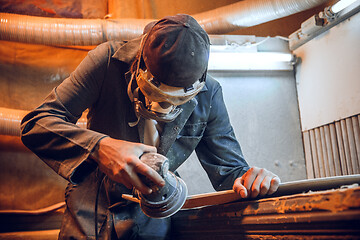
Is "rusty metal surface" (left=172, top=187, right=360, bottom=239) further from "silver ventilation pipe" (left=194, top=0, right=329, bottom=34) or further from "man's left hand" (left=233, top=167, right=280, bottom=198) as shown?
"silver ventilation pipe" (left=194, top=0, right=329, bottom=34)

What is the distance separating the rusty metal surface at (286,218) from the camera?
90cm

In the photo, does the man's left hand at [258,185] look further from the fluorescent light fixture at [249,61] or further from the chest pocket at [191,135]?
the fluorescent light fixture at [249,61]

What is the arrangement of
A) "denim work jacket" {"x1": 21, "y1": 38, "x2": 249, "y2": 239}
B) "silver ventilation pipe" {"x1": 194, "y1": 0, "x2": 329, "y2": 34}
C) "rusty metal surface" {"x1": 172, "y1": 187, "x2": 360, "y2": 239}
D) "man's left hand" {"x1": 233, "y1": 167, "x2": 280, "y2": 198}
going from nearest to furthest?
"rusty metal surface" {"x1": 172, "y1": 187, "x2": 360, "y2": 239}
"man's left hand" {"x1": 233, "y1": 167, "x2": 280, "y2": 198}
"denim work jacket" {"x1": 21, "y1": 38, "x2": 249, "y2": 239}
"silver ventilation pipe" {"x1": 194, "y1": 0, "x2": 329, "y2": 34}

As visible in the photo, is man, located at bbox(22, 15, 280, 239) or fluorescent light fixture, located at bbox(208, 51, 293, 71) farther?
fluorescent light fixture, located at bbox(208, 51, 293, 71)

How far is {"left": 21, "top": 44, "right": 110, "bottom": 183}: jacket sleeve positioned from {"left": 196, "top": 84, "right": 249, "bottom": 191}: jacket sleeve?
599mm

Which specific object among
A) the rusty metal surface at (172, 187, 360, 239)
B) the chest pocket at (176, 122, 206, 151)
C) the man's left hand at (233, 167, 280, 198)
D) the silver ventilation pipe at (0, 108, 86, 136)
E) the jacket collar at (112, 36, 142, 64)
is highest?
the jacket collar at (112, 36, 142, 64)

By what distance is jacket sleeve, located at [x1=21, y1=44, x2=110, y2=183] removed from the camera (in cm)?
140

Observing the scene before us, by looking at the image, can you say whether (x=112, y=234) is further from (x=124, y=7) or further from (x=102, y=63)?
(x=124, y=7)

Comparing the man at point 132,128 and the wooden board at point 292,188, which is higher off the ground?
the man at point 132,128

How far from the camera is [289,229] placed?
3.51 ft

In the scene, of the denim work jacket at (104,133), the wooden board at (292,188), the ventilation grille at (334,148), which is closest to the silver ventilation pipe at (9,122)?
the denim work jacket at (104,133)

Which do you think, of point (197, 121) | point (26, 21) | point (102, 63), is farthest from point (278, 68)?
point (26, 21)

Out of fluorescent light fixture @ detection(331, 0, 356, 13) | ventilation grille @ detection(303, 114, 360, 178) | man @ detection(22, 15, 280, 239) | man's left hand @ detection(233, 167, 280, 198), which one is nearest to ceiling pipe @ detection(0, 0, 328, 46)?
fluorescent light fixture @ detection(331, 0, 356, 13)

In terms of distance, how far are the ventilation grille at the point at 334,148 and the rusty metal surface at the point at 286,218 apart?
1.29 m
